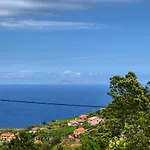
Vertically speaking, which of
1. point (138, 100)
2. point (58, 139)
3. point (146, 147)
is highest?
point (58, 139)

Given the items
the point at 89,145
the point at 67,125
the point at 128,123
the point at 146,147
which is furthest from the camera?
the point at 67,125

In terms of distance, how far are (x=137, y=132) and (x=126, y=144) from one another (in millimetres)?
642

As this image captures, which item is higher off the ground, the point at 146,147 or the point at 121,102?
the point at 121,102

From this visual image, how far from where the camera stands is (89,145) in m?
36.0

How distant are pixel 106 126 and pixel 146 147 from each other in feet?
13.8

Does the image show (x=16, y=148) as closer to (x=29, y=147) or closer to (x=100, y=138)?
(x=29, y=147)

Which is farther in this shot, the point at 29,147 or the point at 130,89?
the point at 29,147

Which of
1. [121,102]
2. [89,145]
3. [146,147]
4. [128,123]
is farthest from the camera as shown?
[89,145]

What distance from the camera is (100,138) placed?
67.1 feet

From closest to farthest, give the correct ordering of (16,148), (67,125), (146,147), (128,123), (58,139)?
(146,147) < (128,123) < (16,148) < (58,139) < (67,125)

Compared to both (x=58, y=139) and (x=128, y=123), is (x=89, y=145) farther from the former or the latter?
(x=58, y=139)

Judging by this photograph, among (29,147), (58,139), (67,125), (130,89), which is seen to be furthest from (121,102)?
(67,125)

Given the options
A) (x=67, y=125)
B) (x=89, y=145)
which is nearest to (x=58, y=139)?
(x=67, y=125)

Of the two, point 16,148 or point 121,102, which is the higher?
point 16,148
